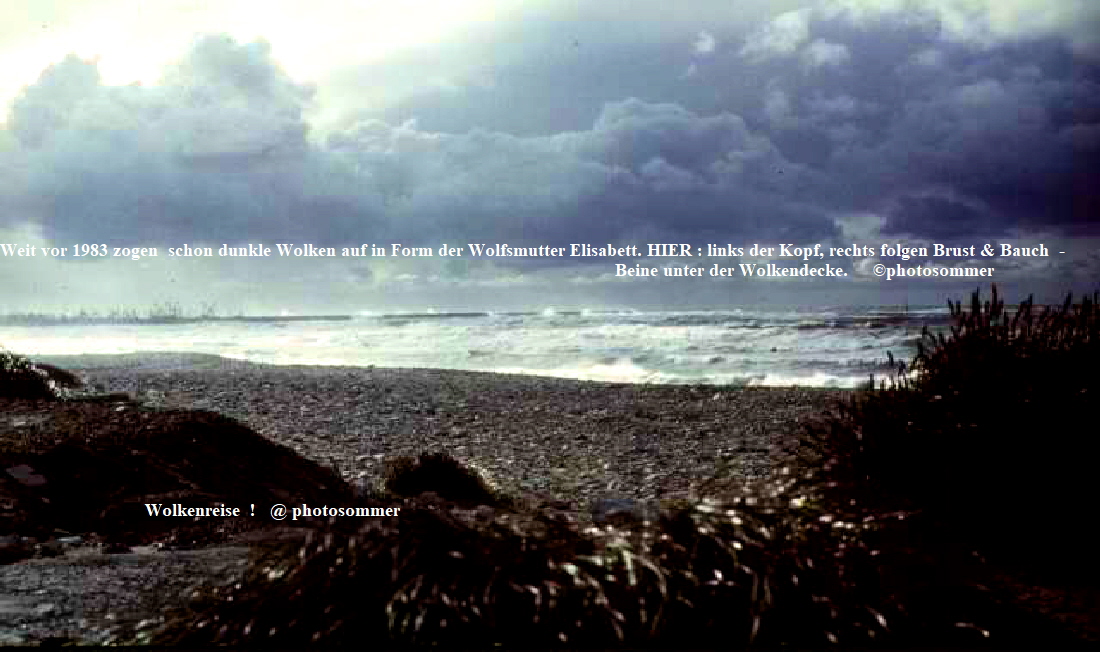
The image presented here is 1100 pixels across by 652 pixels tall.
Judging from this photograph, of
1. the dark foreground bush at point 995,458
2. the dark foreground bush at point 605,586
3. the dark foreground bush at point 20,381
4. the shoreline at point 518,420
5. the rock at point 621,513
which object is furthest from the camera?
the dark foreground bush at point 20,381

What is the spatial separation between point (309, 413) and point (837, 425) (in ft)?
37.6

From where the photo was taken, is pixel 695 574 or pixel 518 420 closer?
pixel 695 574

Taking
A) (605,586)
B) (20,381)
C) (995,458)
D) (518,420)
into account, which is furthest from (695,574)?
(20,381)

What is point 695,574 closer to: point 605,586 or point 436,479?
point 605,586

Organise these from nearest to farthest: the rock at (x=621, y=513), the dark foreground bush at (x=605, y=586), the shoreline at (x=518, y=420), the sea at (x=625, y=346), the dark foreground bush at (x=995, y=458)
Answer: the dark foreground bush at (x=605, y=586) → the rock at (x=621, y=513) → the dark foreground bush at (x=995, y=458) → the shoreline at (x=518, y=420) → the sea at (x=625, y=346)

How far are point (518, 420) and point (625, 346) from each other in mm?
15309

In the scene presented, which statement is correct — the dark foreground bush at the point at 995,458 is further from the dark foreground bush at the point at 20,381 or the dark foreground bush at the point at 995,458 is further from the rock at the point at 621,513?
the dark foreground bush at the point at 20,381

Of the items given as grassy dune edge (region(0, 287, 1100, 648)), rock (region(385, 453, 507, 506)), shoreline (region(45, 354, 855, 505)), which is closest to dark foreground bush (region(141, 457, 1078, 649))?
grassy dune edge (region(0, 287, 1100, 648))

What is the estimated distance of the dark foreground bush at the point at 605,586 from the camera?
2604 mm

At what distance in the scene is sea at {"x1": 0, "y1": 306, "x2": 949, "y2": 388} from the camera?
21812 mm

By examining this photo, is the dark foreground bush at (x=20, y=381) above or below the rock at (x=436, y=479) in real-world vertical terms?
above

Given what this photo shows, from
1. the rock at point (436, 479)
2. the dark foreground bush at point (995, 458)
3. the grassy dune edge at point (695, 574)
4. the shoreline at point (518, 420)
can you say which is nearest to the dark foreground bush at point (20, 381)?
the shoreline at point (518, 420)

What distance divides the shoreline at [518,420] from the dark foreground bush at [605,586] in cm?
368

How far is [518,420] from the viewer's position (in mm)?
13625
